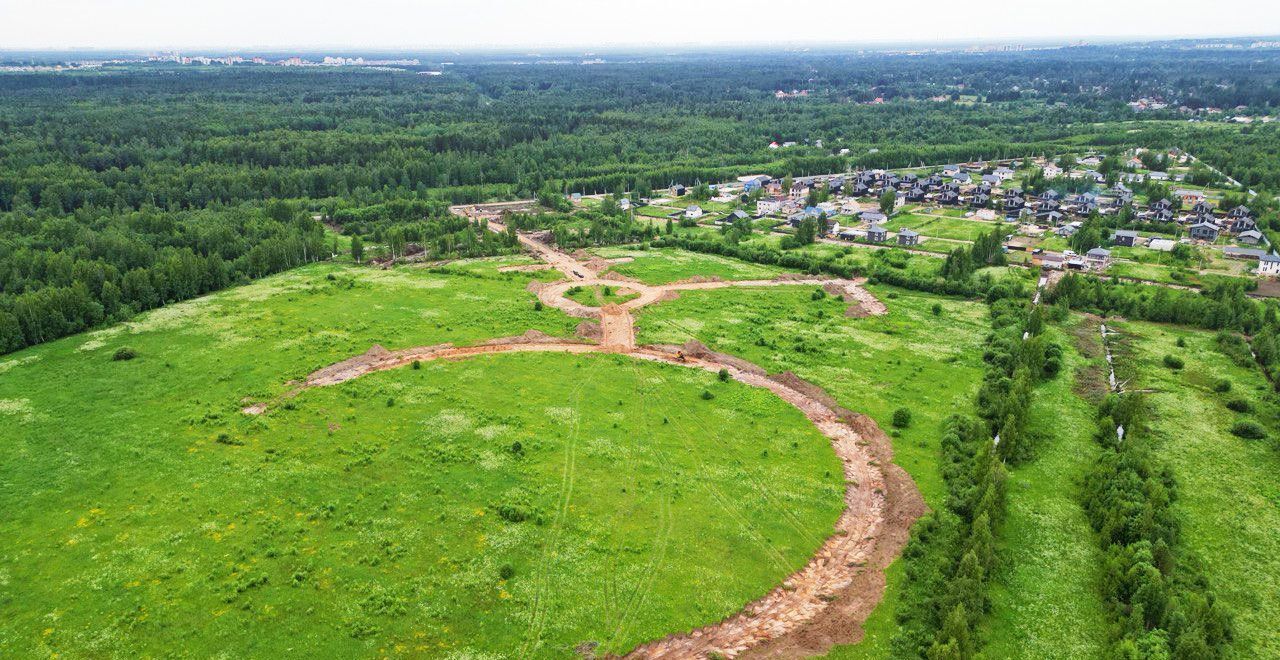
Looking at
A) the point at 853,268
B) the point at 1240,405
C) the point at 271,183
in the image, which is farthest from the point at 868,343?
the point at 271,183

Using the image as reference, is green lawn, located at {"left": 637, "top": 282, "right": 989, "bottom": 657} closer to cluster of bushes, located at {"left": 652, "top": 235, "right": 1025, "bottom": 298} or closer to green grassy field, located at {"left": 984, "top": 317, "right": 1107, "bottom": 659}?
cluster of bushes, located at {"left": 652, "top": 235, "right": 1025, "bottom": 298}

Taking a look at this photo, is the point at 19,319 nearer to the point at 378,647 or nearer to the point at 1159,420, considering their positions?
the point at 378,647

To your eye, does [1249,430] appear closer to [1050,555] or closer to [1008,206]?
[1050,555]

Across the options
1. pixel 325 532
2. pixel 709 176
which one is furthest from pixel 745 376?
pixel 709 176

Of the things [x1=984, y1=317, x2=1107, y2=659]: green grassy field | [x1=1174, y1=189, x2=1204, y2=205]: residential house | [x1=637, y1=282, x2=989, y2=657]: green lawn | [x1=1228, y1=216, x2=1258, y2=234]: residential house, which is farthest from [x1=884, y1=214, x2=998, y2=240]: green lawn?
[x1=984, y1=317, x2=1107, y2=659]: green grassy field

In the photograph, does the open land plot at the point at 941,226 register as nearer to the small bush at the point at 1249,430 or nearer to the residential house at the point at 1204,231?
the residential house at the point at 1204,231

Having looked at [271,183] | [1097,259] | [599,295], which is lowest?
[599,295]

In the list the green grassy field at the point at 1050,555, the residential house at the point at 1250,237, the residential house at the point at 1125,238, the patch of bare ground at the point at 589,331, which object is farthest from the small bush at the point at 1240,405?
the residential house at the point at 1250,237
